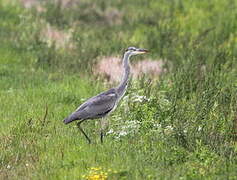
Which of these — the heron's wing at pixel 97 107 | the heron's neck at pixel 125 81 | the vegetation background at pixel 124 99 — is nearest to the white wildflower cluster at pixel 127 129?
the vegetation background at pixel 124 99

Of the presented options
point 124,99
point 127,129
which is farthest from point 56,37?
point 127,129

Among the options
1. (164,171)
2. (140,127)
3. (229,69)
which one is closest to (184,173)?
(164,171)

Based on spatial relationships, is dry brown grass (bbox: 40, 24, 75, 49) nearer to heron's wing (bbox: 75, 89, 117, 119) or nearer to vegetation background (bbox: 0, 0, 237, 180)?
vegetation background (bbox: 0, 0, 237, 180)

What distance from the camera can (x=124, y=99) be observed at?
1204 cm

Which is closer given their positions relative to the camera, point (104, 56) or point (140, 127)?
point (140, 127)

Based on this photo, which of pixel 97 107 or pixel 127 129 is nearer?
pixel 97 107

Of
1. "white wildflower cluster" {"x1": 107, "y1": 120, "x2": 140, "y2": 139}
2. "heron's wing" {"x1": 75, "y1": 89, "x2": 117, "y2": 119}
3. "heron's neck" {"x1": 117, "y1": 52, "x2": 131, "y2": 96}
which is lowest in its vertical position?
"white wildflower cluster" {"x1": 107, "y1": 120, "x2": 140, "y2": 139}

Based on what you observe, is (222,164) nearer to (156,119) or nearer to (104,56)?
(156,119)

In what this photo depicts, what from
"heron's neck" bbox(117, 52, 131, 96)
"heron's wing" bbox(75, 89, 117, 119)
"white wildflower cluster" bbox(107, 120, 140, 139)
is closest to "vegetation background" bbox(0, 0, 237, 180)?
"white wildflower cluster" bbox(107, 120, 140, 139)

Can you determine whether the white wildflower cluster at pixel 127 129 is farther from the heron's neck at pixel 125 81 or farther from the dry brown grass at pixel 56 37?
the dry brown grass at pixel 56 37

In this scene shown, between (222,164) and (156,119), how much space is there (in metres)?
2.49

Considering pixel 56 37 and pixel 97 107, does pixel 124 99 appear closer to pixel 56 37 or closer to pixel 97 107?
pixel 97 107

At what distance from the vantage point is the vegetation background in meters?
9.33

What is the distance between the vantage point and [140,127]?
35.2 ft
